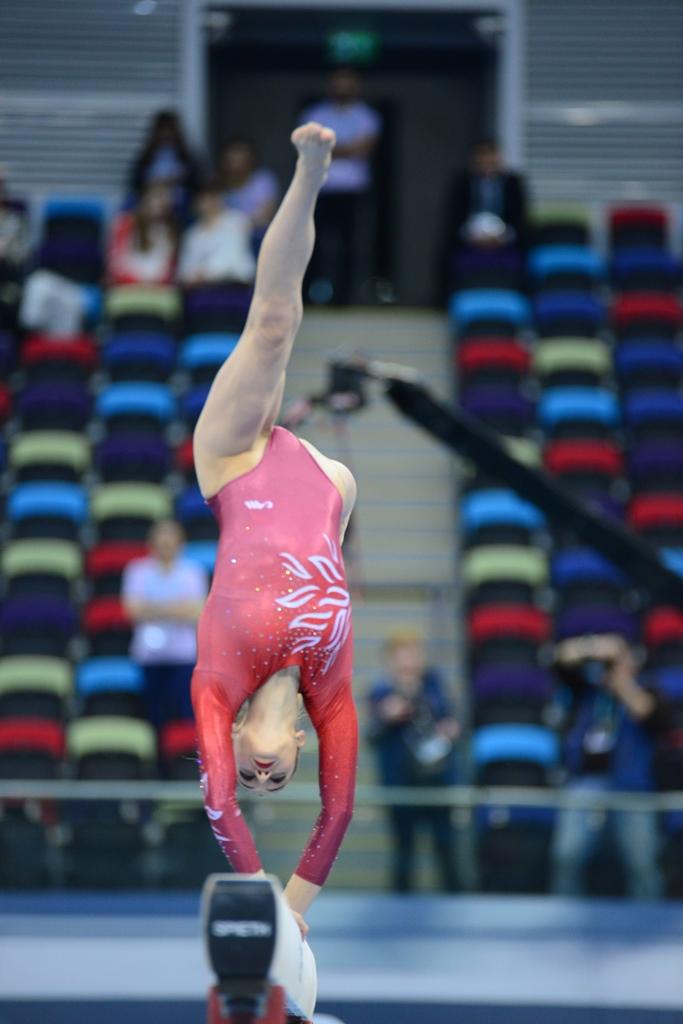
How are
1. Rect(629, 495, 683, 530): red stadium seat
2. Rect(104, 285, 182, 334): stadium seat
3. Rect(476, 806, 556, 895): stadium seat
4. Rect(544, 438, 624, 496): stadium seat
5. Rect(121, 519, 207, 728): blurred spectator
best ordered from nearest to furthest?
Rect(476, 806, 556, 895): stadium seat
Rect(121, 519, 207, 728): blurred spectator
Rect(629, 495, 683, 530): red stadium seat
Rect(544, 438, 624, 496): stadium seat
Rect(104, 285, 182, 334): stadium seat

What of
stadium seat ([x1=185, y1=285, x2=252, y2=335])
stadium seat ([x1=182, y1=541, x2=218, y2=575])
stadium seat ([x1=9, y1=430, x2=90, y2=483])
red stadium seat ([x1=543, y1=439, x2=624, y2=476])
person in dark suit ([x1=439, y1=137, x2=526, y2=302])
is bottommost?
stadium seat ([x1=182, y1=541, x2=218, y2=575])

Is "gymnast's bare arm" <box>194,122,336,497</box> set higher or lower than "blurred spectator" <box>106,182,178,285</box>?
higher

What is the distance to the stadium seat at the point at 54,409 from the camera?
8.82 m

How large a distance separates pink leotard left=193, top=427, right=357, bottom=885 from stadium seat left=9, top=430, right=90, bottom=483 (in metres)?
4.86

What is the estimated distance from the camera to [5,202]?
9.41m

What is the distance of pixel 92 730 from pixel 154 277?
3.09m

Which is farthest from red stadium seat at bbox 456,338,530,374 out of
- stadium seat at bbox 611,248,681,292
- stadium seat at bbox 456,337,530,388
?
stadium seat at bbox 611,248,681,292

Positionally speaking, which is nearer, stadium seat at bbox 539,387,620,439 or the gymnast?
the gymnast

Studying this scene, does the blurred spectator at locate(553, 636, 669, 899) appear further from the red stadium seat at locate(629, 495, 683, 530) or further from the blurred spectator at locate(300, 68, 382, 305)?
the blurred spectator at locate(300, 68, 382, 305)

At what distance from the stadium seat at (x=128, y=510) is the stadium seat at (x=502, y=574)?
1.46m

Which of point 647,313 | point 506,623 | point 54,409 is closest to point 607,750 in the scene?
point 506,623

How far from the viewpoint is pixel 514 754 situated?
677 cm

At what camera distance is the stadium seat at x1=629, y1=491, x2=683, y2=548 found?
8.23 meters

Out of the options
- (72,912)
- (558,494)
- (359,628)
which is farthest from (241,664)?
(359,628)
